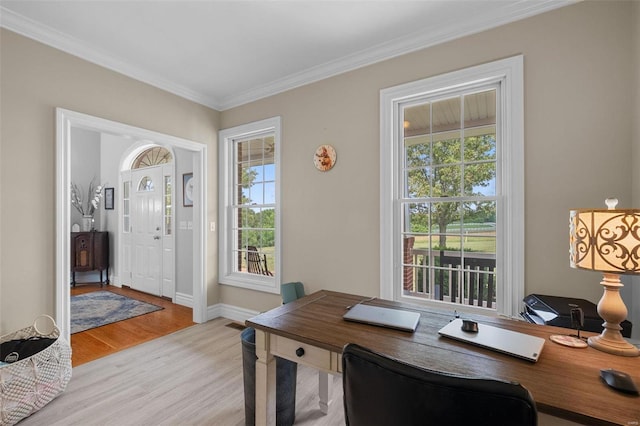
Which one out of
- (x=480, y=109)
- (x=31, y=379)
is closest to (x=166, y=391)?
(x=31, y=379)

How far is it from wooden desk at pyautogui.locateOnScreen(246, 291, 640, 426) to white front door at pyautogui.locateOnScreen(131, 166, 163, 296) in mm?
3933

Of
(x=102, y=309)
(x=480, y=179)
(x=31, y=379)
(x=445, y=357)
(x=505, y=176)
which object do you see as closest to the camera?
(x=445, y=357)

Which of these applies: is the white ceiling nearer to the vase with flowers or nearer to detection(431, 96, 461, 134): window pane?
detection(431, 96, 461, 134): window pane

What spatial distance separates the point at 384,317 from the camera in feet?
4.38

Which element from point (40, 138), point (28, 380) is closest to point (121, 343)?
point (28, 380)

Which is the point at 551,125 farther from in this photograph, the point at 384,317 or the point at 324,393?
the point at 324,393

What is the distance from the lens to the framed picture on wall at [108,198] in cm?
548

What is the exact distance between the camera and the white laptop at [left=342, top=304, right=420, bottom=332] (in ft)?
4.09

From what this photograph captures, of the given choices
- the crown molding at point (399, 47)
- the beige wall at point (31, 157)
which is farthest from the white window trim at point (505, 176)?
the beige wall at point (31, 157)

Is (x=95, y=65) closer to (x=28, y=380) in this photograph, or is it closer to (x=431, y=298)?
(x=28, y=380)

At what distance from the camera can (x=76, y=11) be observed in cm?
211

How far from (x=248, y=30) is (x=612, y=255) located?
2613 mm

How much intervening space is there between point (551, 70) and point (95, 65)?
3.67 metres

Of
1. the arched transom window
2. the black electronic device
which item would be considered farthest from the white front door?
the black electronic device
